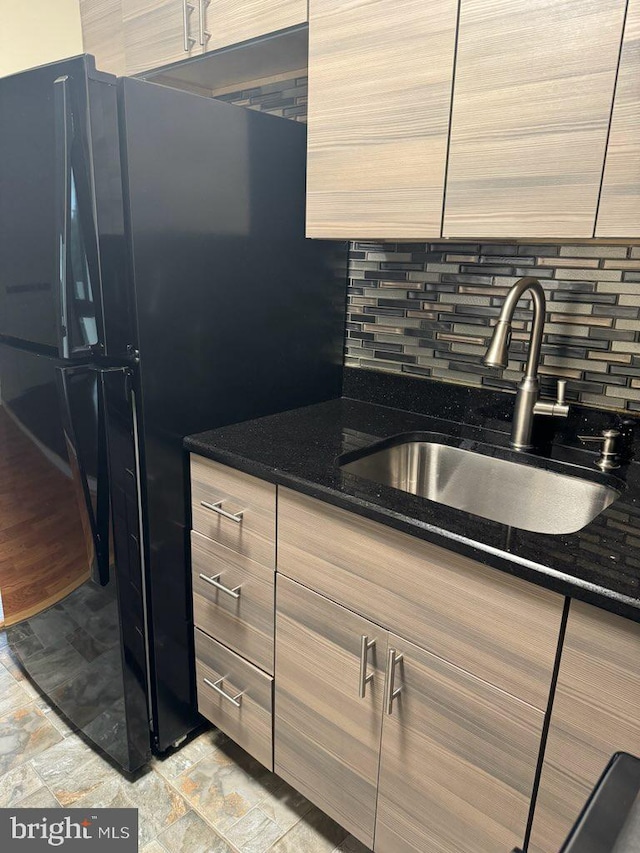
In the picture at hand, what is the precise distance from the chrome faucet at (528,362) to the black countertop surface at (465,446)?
0.20 ft

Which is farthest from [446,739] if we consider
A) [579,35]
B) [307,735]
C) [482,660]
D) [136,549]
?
[579,35]

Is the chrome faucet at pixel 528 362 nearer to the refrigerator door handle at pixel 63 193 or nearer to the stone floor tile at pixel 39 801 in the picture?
the refrigerator door handle at pixel 63 193

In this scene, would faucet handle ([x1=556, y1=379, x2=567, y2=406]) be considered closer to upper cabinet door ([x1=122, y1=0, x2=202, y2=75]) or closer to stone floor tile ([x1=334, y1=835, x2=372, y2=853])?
stone floor tile ([x1=334, y1=835, x2=372, y2=853])

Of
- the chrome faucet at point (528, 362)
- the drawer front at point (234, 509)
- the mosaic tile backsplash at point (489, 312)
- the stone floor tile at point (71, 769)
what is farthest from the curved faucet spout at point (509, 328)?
the stone floor tile at point (71, 769)

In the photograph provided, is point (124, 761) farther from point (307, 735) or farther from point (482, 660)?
point (482, 660)

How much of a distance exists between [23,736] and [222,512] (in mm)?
944

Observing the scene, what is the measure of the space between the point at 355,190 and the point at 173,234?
1.33ft

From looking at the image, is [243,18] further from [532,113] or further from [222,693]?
[222,693]

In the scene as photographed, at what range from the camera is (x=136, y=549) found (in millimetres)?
1378

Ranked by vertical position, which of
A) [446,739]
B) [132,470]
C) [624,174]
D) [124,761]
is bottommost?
[124,761]

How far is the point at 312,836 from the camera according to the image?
53.5 inches

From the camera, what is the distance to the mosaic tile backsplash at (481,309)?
1278 millimetres

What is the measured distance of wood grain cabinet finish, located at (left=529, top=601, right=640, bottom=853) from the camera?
2.61 feet

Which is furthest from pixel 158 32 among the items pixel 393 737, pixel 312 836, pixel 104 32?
pixel 312 836
